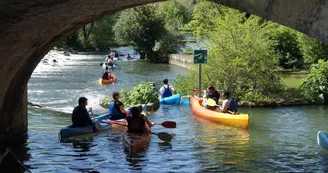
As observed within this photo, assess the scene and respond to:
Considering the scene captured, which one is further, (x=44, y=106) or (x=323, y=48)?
(x=323, y=48)

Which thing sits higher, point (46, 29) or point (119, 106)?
point (46, 29)

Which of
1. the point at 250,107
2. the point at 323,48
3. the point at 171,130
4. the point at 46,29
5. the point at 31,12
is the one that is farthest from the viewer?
the point at 323,48

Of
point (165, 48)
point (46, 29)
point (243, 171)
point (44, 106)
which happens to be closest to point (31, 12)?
point (46, 29)

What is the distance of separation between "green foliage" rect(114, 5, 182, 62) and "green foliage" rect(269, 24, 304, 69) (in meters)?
15.5

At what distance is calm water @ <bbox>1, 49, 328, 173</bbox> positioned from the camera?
36.2 feet

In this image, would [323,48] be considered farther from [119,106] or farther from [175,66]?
[119,106]

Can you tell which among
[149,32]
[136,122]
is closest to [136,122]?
[136,122]

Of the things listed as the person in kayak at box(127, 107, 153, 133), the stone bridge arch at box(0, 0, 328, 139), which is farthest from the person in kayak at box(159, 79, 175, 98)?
the stone bridge arch at box(0, 0, 328, 139)

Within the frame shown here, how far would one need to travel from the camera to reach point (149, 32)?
1940 inches

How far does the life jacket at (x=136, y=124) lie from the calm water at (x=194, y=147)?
1.65ft

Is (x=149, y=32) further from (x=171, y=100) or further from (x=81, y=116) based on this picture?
(x=81, y=116)

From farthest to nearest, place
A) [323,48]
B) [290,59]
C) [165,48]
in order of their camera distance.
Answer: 1. [165,48]
2. [290,59]
3. [323,48]

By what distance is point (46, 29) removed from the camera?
877 centimetres

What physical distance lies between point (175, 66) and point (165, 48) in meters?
5.60
